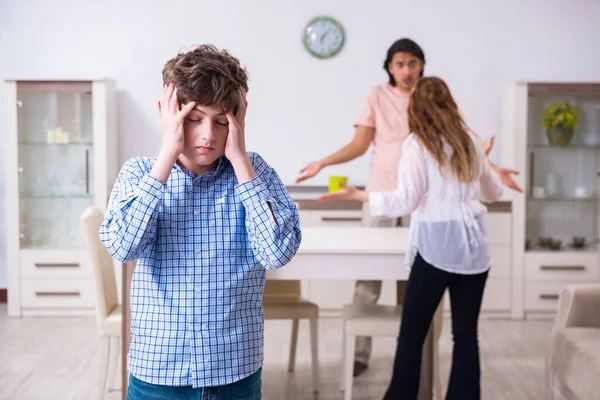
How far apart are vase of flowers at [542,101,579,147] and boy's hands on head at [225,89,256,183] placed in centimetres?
404

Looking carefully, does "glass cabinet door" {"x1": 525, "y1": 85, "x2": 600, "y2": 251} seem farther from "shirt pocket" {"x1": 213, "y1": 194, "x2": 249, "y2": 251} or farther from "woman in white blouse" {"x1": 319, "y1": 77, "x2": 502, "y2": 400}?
"shirt pocket" {"x1": 213, "y1": 194, "x2": 249, "y2": 251}

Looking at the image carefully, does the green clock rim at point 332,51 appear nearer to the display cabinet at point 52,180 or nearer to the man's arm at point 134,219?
the display cabinet at point 52,180

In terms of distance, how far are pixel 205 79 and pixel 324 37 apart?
4052mm

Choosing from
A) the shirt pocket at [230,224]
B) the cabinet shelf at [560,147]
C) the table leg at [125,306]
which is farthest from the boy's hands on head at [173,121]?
the cabinet shelf at [560,147]

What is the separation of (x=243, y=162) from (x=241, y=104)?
0.33 ft

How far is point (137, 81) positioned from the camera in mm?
5355

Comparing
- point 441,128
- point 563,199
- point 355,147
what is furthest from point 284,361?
point 563,199

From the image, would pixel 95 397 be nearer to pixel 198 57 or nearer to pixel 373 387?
pixel 373 387

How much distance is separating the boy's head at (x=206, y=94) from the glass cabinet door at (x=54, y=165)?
3882 mm

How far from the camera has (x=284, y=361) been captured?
4.02 metres

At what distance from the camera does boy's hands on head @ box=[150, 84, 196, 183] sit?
4.46 ft

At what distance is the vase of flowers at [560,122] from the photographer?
16.6ft

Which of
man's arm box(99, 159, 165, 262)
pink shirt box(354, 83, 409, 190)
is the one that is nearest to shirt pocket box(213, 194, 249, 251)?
man's arm box(99, 159, 165, 262)

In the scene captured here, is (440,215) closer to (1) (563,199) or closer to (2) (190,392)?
(2) (190,392)
